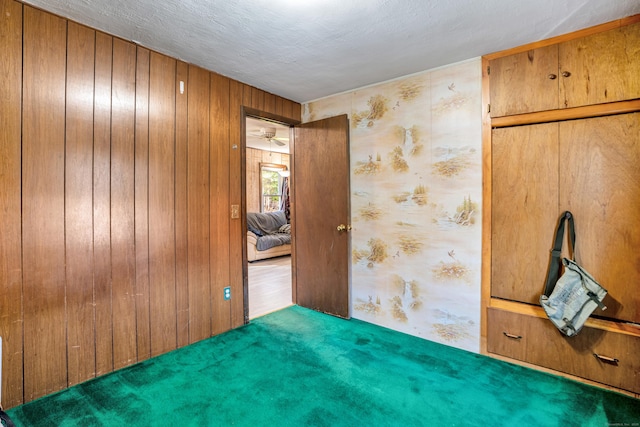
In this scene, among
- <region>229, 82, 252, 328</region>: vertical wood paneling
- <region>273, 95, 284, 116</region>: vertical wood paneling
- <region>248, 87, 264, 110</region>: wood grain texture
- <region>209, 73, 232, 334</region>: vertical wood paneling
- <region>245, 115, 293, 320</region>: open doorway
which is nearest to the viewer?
<region>209, 73, 232, 334</region>: vertical wood paneling

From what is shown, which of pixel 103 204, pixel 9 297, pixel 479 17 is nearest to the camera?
pixel 9 297

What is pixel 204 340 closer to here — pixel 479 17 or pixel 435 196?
pixel 435 196

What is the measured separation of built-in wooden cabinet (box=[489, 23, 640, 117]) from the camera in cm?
196

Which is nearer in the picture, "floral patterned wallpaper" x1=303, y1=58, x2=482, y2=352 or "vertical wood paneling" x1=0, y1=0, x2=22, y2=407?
"vertical wood paneling" x1=0, y1=0, x2=22, y2=407

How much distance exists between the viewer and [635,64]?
1932 mm

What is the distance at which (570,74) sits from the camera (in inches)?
Answer: 83.4

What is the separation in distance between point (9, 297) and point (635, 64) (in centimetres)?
411

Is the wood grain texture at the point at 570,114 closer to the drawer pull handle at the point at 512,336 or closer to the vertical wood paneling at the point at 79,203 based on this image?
the drawer pull handle at the point at 512,336

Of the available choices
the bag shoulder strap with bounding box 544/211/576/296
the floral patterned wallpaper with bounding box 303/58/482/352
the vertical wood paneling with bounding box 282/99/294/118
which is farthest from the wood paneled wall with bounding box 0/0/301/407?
the bag shoulder strap with bounding box 544/211/576/296

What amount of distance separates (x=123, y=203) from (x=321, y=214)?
6.08ft

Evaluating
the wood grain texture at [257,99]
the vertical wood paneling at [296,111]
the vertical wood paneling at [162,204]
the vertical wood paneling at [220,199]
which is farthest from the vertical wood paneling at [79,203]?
the vertical wood paneling at [296,111]

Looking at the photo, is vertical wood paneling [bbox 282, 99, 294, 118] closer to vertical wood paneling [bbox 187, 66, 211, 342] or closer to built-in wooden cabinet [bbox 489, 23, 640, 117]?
vertical wood paneling [bbox 187, 66, 211, 342]

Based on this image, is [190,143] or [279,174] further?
[279,174]

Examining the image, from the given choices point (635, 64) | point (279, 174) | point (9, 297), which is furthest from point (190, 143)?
point (279, 174)
